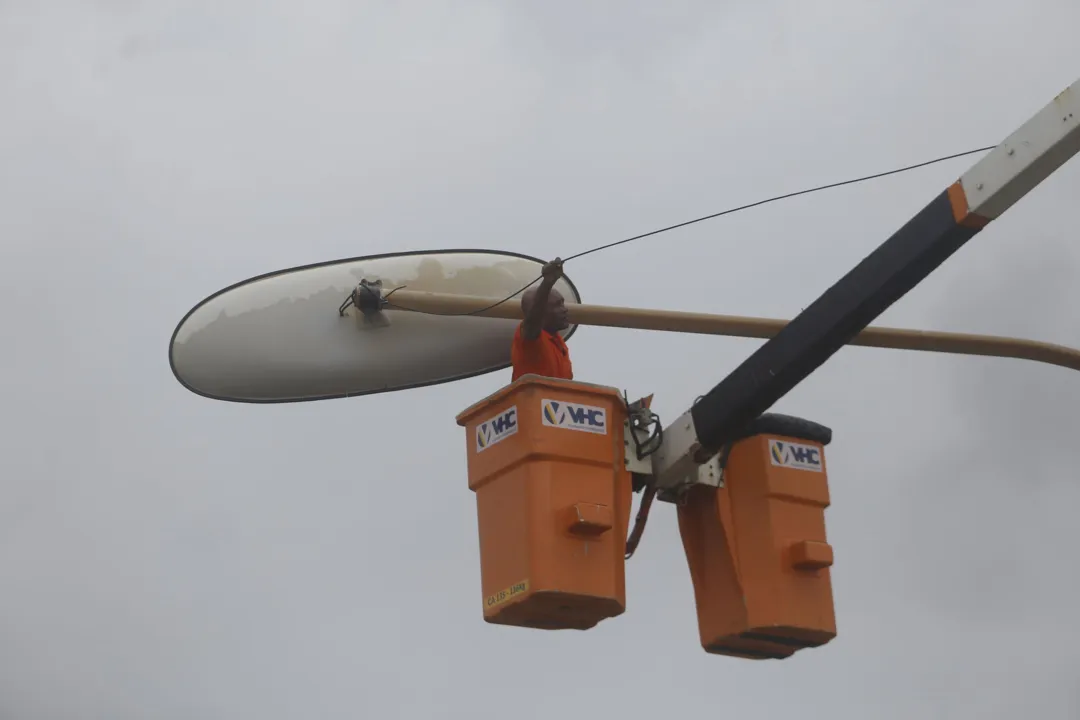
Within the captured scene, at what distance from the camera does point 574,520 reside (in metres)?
9.81

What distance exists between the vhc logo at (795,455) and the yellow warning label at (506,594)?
7.23 feet

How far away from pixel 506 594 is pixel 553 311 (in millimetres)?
2138

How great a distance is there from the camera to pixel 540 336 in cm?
1124

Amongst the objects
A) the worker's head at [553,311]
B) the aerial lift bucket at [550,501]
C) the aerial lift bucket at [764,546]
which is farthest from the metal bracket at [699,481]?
the worker's head at [553,311]

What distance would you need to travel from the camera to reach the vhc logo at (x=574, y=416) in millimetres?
10117

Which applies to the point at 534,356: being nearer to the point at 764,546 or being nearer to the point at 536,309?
the point at 536,309

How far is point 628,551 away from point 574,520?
1272 mm

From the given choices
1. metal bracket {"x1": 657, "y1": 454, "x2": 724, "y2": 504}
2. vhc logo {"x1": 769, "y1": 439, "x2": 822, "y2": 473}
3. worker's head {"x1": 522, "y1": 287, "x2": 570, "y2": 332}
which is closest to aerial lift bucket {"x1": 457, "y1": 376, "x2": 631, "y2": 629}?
metal bracket {"x1": 657, "y1": 454, "x2": 724, "y2": 504}

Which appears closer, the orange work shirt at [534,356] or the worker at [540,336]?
the worker at [540,336]

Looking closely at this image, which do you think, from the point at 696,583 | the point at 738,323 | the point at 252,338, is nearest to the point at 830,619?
the point at 696,583

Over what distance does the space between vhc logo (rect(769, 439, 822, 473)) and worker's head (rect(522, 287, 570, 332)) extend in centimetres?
161

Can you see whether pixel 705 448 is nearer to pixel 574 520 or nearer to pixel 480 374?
pixel 574 520

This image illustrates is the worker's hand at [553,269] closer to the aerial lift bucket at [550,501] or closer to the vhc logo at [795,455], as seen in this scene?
the aerial lift bucket at [550,501]

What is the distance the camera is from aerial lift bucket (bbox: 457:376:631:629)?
32.2ft
